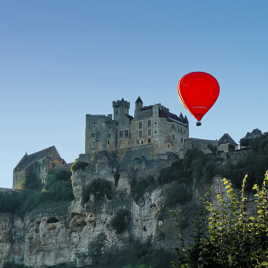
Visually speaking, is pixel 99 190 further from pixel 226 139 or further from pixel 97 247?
pixel 226 139

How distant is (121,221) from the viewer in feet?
148

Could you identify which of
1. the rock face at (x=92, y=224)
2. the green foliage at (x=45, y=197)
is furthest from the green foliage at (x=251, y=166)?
the green foliage at (x=45, y=197)

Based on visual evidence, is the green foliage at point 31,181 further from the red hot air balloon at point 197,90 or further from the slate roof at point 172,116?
the red hot air balloon at point 197,90

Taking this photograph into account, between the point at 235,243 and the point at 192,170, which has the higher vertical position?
the point at 192,170

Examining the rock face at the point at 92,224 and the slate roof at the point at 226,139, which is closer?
the rock face at the point at 92,224

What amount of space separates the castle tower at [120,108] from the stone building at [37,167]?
8.41 meters

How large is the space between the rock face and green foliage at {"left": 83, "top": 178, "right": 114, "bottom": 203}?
7.2 inches

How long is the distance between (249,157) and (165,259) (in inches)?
335

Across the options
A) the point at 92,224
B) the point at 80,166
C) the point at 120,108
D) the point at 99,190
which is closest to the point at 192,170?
the point at 99,190

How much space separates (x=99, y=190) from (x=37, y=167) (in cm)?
1716

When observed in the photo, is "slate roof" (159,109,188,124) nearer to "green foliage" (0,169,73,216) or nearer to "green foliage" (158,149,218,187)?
"green foliage" (0,169,73,216)

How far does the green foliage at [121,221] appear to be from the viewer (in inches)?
1773

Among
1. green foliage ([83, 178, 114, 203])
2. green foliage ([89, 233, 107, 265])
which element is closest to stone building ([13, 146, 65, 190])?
green foliage ([83, 178, 114, 203])

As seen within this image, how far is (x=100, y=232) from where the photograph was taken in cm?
4634
